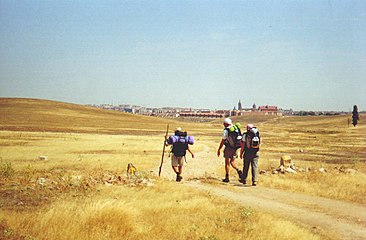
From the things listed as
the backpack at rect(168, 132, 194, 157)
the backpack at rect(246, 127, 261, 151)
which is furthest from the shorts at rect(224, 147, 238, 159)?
the backpack at rect(168, 132, 194, 157)

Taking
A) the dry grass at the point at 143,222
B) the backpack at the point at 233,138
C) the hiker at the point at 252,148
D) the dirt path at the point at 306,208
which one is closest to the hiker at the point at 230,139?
the backpack at the point at 233,138

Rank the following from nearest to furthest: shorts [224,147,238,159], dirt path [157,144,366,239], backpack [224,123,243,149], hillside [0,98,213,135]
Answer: dirt path [157,144,366,239]
backpack [224,123,243,149]
shorts [224,147,238,159]
hillside [0,98,213,135]

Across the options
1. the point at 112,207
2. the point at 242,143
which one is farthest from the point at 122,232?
the point at 242,143

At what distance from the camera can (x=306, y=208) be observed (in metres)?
10.3

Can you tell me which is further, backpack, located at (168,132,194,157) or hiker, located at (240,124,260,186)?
backpack, located at (168,132,194,157)

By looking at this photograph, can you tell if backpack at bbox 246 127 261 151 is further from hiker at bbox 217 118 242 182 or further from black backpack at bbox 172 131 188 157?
black backpack at bbox 172 131 188 157

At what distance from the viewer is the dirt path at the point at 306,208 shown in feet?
27.5

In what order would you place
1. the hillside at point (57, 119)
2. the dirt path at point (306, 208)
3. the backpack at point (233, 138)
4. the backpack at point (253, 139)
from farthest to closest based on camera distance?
the hillside at point (57, 119)
the backpack at point (233, 138)
the backpack at point (253, 139)
the dirt path at point (306, 208)

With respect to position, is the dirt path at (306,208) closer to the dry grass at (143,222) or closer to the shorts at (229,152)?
the dry grass at (143,222)

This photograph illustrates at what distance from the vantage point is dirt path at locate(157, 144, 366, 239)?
838 cm

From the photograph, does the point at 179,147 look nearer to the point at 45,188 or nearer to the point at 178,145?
the point at 178,145

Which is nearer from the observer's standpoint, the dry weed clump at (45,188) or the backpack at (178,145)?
the dry weed clump at (45,188)

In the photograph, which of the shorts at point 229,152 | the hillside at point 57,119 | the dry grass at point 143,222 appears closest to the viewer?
the dry grass at point 143,222

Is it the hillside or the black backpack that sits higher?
the black backpack
